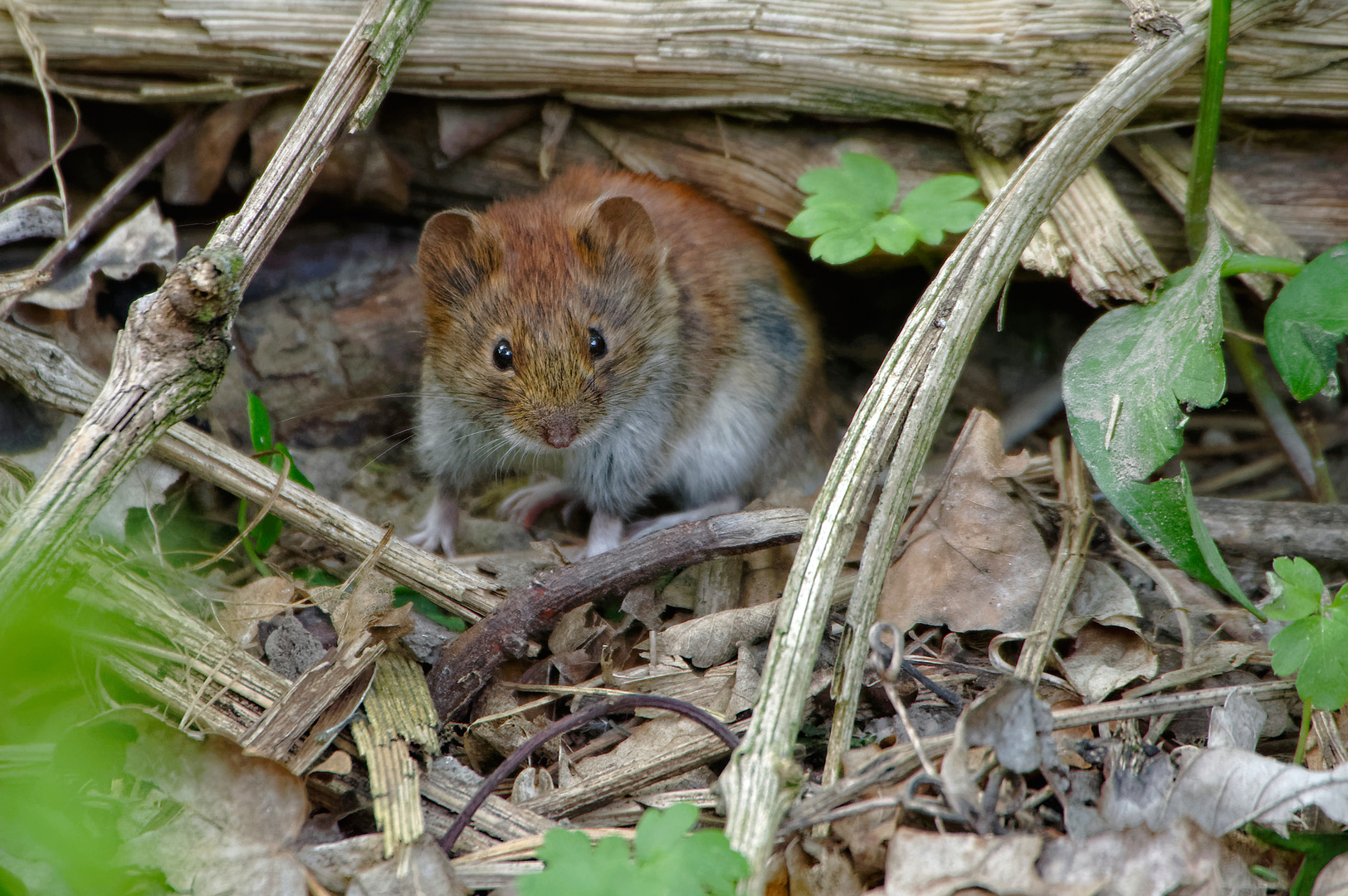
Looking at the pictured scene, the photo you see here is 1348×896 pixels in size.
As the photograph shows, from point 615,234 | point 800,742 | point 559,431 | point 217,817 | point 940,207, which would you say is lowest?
point 800,742

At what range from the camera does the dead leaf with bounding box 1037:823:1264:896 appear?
221 centimetres

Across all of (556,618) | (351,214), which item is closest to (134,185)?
(351,214)

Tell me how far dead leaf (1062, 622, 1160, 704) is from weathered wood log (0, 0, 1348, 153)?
6.39ft

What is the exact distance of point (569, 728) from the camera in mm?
2654

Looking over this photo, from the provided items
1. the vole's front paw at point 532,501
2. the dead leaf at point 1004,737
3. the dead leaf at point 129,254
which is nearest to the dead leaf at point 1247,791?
the dead leaf at point 1004,737

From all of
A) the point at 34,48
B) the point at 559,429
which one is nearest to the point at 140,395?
the point at 559,429

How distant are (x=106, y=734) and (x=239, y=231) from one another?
1.40 m

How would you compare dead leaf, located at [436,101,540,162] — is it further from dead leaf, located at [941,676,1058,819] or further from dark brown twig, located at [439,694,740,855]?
dead leaf, located at [941,676,1058,819]

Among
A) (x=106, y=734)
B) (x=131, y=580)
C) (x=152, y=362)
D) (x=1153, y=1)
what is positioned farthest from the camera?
(x=1153, y=1)

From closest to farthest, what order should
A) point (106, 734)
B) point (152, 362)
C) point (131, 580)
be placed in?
point (152, 362), point (106, 734), point (131, 580)

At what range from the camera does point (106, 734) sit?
2.68 m

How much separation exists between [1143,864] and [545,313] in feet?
8.52

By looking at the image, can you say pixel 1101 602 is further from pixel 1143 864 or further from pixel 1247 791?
pixel 1143 864

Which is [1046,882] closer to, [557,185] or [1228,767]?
[1228,767]
